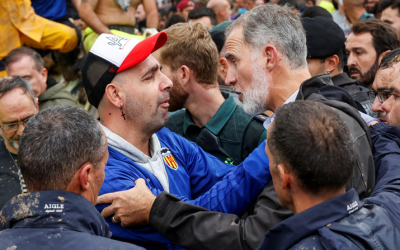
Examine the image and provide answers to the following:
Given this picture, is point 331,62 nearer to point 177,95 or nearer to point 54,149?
point 177,95

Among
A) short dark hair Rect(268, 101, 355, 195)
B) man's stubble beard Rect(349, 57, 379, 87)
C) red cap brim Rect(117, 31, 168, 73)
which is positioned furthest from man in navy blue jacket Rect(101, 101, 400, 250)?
man's stubble beard Rect(349, 57, 379, 87)

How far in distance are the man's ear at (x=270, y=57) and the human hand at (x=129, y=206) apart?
1206 millimetres

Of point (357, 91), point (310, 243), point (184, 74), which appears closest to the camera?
point (310, 243)

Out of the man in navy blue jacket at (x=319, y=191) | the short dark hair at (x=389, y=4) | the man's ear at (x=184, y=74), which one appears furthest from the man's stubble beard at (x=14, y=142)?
the short dark hair at (x=389, y=4)

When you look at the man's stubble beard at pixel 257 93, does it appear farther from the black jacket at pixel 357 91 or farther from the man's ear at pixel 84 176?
the black jacket at pixel 357 91

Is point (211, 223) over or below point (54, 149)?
below

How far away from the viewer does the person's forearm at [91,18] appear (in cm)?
603

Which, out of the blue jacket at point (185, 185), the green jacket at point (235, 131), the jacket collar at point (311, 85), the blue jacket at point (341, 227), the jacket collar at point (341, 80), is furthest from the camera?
the jacket collar at point (341, 80)

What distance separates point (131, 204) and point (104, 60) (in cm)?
97

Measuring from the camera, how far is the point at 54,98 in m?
5.43

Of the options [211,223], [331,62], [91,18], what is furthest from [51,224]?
[91,18]

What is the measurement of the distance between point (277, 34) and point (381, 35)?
257cm

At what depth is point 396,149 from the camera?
89.6 inches

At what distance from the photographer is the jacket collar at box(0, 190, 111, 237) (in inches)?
62.5
